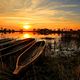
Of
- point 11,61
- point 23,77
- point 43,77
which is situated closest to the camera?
point 23,77

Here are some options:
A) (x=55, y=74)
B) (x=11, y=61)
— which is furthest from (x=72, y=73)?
(x=11, y=61)

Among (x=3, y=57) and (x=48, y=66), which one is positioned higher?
(x=3, y=57)

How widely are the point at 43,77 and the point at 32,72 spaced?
73 centimetres

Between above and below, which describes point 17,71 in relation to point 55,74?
above

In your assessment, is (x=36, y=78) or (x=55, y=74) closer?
(x=36, y=78)

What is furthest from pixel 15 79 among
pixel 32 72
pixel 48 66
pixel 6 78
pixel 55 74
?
pixel 48 66

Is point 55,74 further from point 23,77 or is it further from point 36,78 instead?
point 23,77

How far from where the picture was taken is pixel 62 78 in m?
8.48

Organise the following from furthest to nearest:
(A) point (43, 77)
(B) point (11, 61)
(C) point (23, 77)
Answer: (B) point (11, 61) → (A) point (43, 77) → (C) point (23, 77)

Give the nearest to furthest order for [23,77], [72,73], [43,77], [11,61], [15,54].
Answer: [23,77] < [43,77] < [72,73] < [11,61] < [15,54]

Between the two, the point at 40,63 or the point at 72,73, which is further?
the point at 40,63

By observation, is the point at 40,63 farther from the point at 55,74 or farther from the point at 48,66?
the point at 55,74

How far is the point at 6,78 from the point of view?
24.2ft

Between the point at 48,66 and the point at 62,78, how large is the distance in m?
3.05
